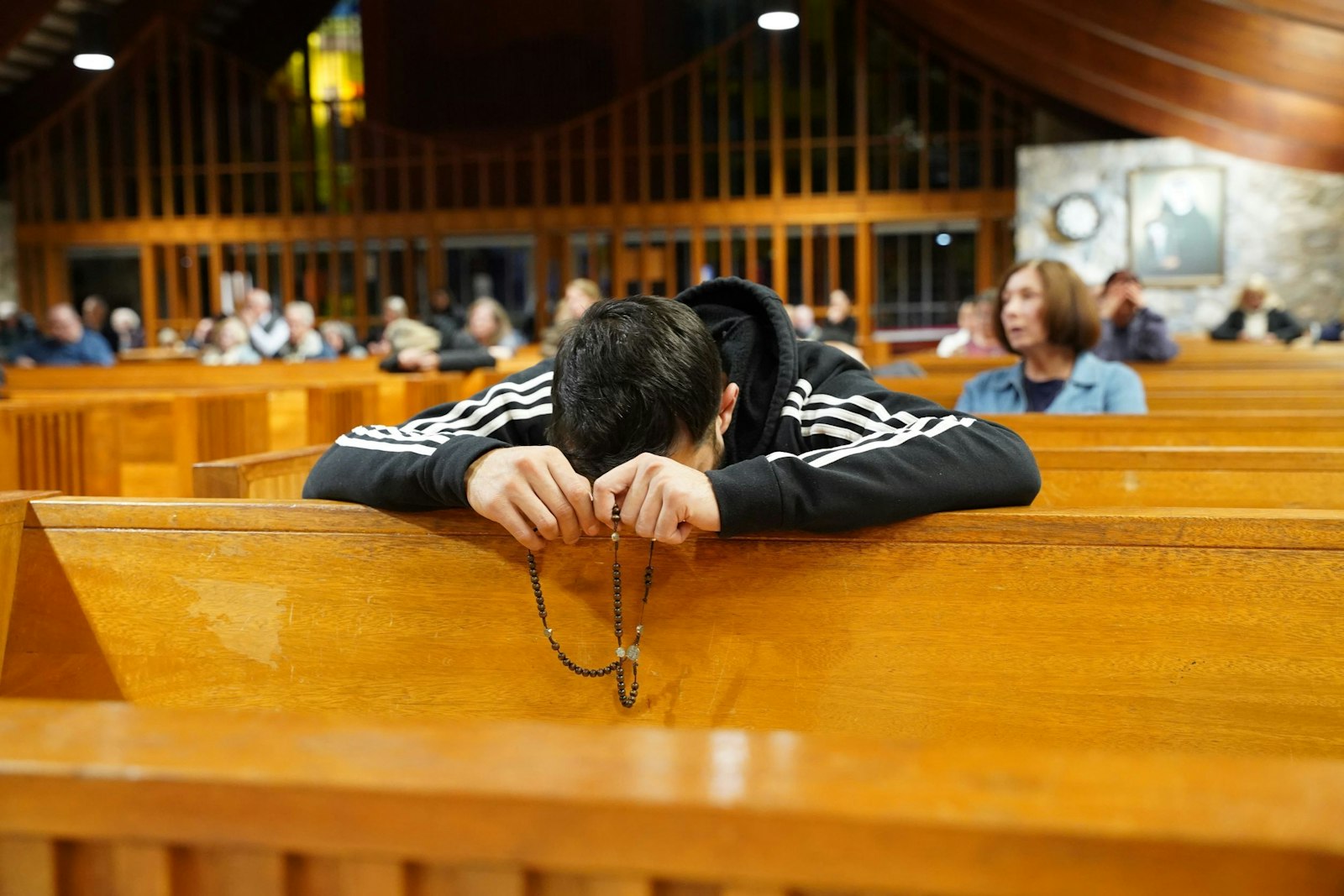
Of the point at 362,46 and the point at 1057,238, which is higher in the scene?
the point at 362,46

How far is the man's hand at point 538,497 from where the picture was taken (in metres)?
1.26

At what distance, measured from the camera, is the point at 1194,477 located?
2.18 m

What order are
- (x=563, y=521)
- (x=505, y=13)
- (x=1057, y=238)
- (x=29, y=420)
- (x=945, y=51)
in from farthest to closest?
(x=505, y=13)
(x=945, y=51)
(x=1057, y=238)
(x=29, y=420)
(x=563, y=521)

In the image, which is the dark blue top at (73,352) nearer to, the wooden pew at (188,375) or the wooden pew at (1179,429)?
the wooden pew at (188,375)

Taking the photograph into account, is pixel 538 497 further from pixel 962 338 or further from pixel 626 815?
pixel 962 338

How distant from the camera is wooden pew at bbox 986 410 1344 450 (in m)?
2.79

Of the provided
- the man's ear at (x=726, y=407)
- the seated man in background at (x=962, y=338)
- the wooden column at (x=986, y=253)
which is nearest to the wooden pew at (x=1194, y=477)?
the man's ear at (x=726, y=407)

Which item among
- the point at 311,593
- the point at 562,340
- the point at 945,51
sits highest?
the point at 945,51

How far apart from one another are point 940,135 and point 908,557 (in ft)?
40.2

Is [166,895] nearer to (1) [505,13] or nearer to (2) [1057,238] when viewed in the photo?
(2) [1057,238]

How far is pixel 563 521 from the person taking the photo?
4.16 ft

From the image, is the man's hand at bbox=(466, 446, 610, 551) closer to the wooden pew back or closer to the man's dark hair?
the man's dark hair

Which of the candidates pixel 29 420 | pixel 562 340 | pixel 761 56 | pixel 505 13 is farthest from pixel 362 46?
pixel 562 340

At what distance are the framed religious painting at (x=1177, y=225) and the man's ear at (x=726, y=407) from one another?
11.2 meters
